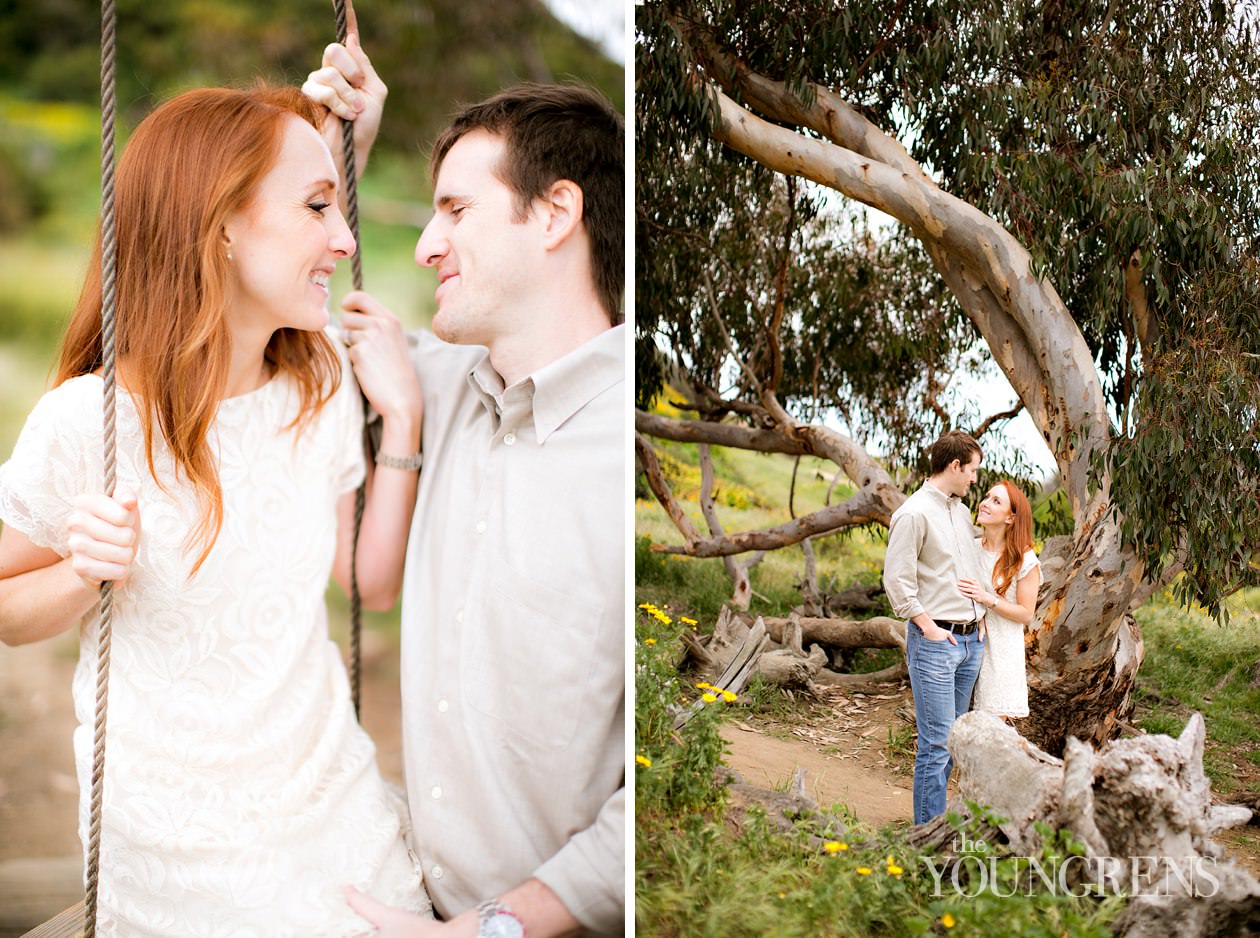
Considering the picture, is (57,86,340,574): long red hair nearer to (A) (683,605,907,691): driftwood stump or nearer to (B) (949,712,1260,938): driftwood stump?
(A) (683,605,907,691): driftwood stump

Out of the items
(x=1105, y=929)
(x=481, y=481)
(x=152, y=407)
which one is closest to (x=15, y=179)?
(x=152, y=407)

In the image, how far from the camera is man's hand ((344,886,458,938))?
1.52 metres

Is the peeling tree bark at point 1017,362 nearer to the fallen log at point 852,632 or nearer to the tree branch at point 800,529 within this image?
the tree branch at point 800,529

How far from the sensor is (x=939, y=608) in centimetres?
205

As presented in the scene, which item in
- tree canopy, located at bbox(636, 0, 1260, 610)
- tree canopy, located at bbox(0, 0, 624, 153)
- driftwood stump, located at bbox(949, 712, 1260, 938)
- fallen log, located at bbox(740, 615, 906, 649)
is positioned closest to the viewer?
driftwood stump, located at bbox(949, 712, 1260, 938)

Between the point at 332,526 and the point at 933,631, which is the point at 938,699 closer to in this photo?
the point at 933,631

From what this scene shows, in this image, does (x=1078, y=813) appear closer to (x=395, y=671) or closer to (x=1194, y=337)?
(x=1194, y=337)

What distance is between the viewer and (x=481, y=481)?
1.65 m

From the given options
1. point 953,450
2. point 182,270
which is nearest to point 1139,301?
point 953,450

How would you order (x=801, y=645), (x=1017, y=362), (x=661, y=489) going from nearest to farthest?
(x=1017, y=362) < (x=801, y=645) < (x=661, y=489)

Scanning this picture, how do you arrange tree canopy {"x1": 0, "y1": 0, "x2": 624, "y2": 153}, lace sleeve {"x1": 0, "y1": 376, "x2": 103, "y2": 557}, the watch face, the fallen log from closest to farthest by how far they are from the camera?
1. lace sleeve {"x1": 0, "y1": 376, "x2": 103, "y2": 557}
2. the watch face
3. the fallen log
4. tree canopy {"x1": 0, "y1": 0, "x2": 624, "y2": 153}

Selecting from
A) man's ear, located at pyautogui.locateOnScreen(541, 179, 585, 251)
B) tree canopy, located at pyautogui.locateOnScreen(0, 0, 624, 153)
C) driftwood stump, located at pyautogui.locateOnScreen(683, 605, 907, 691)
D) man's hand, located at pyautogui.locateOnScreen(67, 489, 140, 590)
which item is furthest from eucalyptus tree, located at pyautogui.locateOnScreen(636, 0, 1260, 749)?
man's hand, located at pyautogui.locateOnScreen(67, 489, 140, 590)

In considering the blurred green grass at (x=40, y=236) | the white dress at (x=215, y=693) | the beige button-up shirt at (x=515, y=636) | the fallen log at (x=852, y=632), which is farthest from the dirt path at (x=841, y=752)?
the blurred green grass at (x=40, y=236)

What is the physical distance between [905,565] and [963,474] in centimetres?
23
